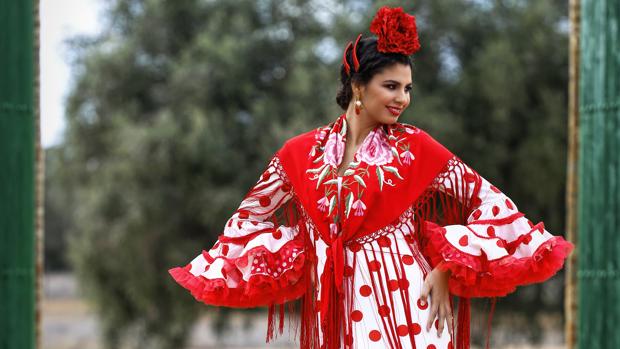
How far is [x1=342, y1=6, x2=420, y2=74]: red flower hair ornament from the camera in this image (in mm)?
2748

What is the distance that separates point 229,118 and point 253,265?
9875 mm

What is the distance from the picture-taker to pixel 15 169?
325cm

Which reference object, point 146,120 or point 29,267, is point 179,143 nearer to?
point 146,120

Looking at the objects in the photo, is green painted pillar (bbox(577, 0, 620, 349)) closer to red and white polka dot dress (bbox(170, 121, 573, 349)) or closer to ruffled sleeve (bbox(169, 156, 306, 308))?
red and white polka dot dress (bbox(170, 121, 573, 349))

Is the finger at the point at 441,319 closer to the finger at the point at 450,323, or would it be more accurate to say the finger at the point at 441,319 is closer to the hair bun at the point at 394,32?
the finger at the point at 450,323

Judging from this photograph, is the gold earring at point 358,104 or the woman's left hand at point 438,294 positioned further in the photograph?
the gold earring at point 358,104

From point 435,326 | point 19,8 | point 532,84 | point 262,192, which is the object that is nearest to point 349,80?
point 262,192

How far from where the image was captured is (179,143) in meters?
12.0

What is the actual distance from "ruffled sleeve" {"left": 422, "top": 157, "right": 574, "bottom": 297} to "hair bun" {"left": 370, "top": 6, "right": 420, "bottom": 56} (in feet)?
1.25

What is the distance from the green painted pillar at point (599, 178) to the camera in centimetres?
354

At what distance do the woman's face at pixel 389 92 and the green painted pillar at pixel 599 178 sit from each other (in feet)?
3.69

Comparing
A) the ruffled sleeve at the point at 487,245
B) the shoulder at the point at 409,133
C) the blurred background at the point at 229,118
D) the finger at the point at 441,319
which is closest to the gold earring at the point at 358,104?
the shoulder at the point at 409,133

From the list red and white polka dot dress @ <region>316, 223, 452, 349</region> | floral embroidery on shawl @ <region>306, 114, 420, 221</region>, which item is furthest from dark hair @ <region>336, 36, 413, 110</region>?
red and white polka dot dress @ <region>316, 223, 452, 349</region>

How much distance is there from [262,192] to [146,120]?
33.0 ft
